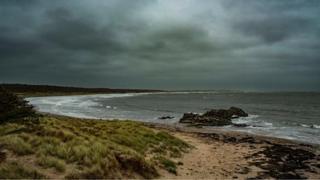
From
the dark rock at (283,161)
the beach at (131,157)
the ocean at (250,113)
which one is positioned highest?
the beach at (131,157)

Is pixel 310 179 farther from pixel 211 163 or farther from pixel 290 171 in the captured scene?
pixel 211 163

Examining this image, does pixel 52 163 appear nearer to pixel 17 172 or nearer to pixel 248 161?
pixel 17 172

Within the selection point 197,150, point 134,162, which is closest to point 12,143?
point 134,162

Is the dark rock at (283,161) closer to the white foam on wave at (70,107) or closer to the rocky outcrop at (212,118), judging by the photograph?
the rocky outcrop at (212,118)

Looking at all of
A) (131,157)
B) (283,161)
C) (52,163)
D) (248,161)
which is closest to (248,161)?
(248,161)

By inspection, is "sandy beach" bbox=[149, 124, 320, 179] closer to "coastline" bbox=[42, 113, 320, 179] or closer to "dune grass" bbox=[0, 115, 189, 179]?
"coastline" bbox=[42, 113, 320, 179]

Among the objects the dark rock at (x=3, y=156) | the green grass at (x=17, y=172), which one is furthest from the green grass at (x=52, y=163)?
the dark rock at (x=3, y=156)

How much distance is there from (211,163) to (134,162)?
579 cm

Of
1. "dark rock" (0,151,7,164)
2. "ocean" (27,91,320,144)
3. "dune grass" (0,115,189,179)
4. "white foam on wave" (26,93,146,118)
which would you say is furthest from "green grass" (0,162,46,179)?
"white foam on wave" (26,93,146,118)

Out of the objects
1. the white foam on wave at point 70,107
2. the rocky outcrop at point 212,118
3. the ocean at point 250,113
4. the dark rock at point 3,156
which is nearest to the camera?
the dark rock at point 3,156

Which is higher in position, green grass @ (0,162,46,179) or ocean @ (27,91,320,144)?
green grass @ (0,162,46,179)

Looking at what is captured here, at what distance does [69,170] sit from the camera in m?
14.1

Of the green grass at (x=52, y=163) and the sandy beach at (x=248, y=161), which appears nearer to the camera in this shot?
the green grass at (x=52, y=163)

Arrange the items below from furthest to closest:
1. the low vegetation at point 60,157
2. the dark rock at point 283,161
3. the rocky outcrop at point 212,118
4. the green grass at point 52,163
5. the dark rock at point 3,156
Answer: the rocky outcrop at point 212,118
the dark rock at point 283,161
the dark rock at point 3,156
the green grass at point 52,163
the low vegetation at point 60,157
